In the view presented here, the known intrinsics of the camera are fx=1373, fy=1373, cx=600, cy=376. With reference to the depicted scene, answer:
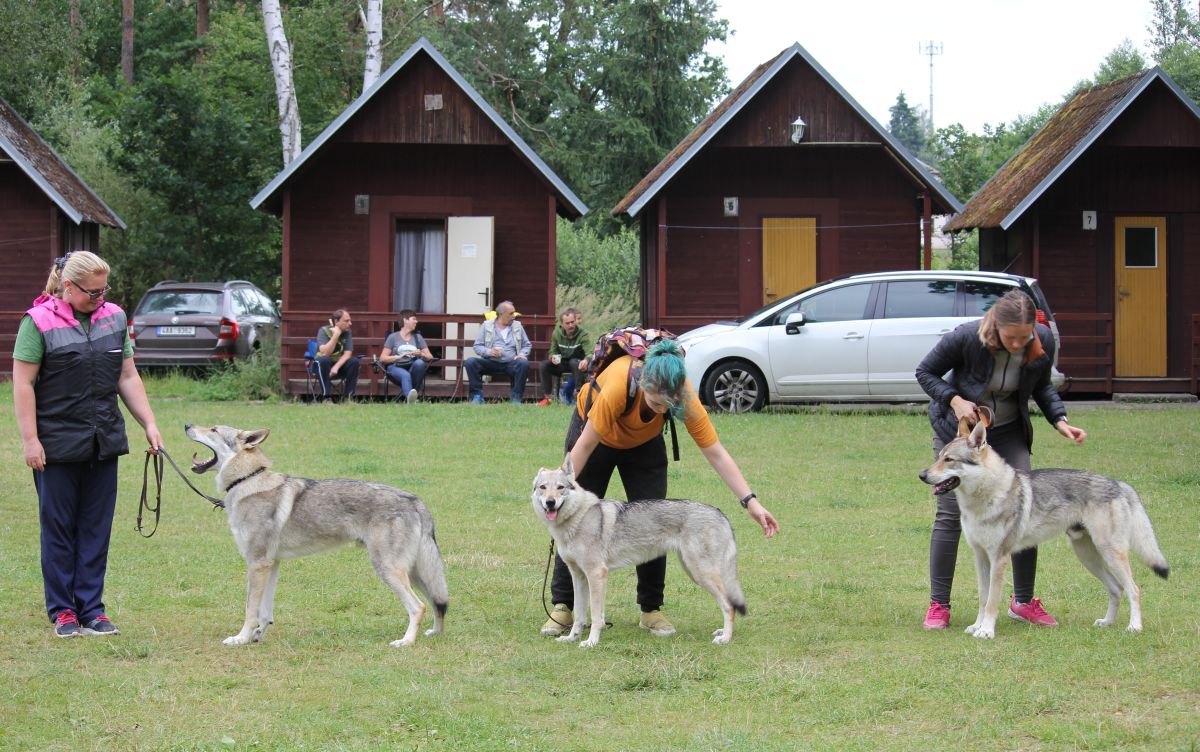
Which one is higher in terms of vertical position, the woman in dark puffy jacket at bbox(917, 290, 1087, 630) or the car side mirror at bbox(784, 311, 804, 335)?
the car side mirror at bbox(784, 311, 804, 335)

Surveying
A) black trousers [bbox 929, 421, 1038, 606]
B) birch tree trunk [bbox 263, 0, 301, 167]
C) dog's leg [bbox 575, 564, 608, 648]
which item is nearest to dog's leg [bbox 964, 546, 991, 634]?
black trousers [bbox 929, 421, 1038, 606]

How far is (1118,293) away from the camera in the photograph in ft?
69.5

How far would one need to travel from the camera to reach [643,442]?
726 cm

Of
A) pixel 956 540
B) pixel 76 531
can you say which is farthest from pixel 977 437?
pixel 76 531

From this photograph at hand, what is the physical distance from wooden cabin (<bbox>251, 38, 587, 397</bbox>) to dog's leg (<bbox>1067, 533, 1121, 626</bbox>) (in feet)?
45.4

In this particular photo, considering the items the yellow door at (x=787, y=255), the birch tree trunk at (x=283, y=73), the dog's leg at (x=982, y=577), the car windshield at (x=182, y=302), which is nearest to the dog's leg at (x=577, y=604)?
the dog's leg at (x=982, y=577)

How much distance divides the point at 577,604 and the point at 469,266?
1472cm

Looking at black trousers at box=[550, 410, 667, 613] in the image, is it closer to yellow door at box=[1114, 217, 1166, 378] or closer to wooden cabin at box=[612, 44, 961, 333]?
wooden cabin at box=[612, 44, 961, 333]

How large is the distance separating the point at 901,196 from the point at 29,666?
1772 cm

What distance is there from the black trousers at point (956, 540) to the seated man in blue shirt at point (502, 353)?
12096mm

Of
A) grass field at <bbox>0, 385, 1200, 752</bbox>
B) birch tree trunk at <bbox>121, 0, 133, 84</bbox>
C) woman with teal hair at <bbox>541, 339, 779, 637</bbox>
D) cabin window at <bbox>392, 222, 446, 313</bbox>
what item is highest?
birch tree trunk at <bbox>121, 0, 133, 84</bbox>

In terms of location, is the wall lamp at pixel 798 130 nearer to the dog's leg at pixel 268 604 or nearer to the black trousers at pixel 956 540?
the black trousers at pixel 956 540

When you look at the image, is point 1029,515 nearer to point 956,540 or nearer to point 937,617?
point 956,540

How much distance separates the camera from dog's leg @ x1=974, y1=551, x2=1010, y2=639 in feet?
23.0
